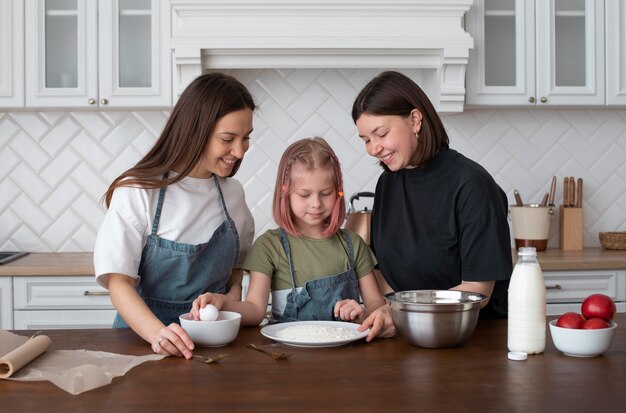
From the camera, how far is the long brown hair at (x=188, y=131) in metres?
1.98

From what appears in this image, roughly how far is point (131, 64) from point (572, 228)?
2141mm

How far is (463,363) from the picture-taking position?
5.27ft

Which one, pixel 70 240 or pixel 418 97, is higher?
pixel 418 97

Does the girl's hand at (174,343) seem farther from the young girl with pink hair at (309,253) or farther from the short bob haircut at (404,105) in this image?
the short bob haircut at (404,105)

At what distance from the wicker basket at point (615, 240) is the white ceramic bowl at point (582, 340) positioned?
2.19m

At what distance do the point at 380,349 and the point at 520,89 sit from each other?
2154 mm

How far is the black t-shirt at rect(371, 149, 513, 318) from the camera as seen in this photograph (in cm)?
197

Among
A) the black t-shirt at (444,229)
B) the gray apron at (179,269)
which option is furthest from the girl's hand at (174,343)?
the black t-shirt at (444,229)

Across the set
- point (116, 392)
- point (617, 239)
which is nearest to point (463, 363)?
point (116, 392)

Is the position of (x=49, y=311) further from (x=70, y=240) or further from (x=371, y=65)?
(x=371, y=65)

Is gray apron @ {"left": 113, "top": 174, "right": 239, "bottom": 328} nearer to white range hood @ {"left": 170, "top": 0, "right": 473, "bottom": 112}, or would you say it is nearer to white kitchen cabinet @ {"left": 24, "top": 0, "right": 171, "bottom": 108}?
white range hood @ {"left": 170, "top": 0, "right": 473, "bottom": 112}

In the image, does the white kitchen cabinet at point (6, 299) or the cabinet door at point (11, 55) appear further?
the cabinet door at point (11, 55)

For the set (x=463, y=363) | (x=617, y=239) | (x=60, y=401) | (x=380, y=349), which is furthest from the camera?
(x=617, y=239)

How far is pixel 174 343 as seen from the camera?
1.67 meters
